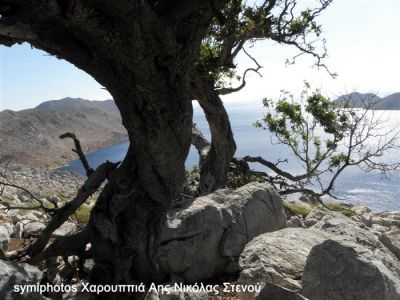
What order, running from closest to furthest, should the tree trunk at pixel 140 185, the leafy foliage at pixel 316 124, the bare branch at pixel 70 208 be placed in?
the tree trunk at pixel 140 185, the bare branch at pixel 70 208, the leafy foliage at pixel 316 124

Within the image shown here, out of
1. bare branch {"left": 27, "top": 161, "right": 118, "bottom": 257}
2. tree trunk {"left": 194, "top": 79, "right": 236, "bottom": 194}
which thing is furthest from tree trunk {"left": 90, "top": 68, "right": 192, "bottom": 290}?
tree trunk {"left": 194, "top": 79, "right": 236, "bottom": 194}

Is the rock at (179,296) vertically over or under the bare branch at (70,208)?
under

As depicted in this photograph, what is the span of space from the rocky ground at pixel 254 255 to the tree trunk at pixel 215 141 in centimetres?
297

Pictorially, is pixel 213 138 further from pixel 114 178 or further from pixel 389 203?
pixel 389 203

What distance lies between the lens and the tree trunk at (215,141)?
11680 mm

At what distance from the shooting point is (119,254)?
5.65 meters

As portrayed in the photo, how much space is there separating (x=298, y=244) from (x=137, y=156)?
345 centimetres

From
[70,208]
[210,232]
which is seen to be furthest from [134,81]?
[210,232]

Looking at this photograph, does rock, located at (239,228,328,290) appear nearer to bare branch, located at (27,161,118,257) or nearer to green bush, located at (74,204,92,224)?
bare branch, located at (27,161,118,257)

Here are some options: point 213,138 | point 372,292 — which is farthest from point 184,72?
point 213,138

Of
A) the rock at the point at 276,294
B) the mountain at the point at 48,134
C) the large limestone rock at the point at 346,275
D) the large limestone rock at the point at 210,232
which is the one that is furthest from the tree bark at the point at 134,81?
the mountain at the point at 48,134

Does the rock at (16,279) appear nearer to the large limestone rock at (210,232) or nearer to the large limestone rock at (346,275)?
the large limestone rock at (210,232)

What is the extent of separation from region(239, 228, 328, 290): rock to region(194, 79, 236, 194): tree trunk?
5.12 metres

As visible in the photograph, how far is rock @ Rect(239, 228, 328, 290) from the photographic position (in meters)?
6.11
